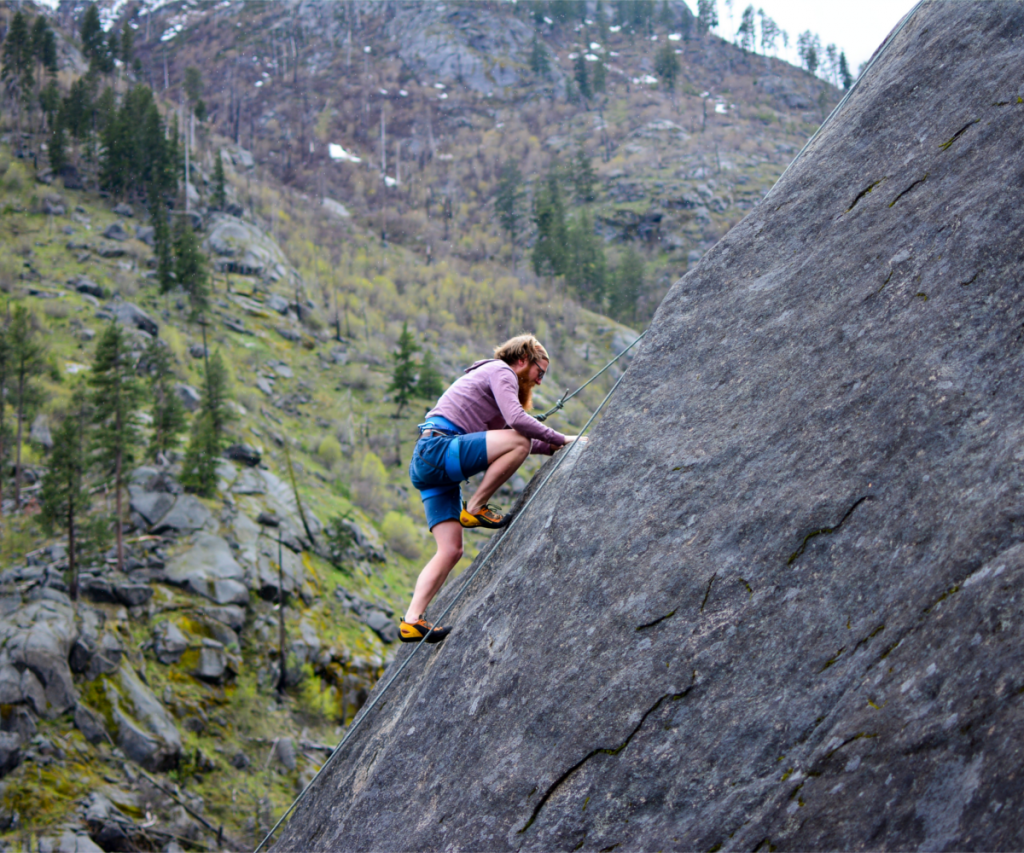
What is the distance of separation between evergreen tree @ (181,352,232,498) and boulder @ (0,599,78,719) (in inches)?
273

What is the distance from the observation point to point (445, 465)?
15.9 feet

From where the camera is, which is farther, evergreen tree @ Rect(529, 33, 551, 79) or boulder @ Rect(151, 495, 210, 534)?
evergreen tree @ Rect(529, 33, 551, 79)

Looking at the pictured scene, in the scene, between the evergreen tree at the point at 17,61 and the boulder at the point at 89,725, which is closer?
the boulder at the point at 89,725

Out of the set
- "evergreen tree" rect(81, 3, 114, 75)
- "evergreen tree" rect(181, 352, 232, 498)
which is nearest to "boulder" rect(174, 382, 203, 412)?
"evergreen tree" rect(181, 352, 232, 498)

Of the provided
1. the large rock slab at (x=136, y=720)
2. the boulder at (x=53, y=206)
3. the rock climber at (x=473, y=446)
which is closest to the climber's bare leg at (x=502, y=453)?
the rock climber at (x=473, y=446)

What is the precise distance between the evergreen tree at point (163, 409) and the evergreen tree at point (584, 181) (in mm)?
61390

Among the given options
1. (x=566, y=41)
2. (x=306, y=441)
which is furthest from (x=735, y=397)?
(x=566, y=41)

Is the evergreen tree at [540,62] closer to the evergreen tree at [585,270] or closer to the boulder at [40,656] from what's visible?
the evergreen tree at [585,270]

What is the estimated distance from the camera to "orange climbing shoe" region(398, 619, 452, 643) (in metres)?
4.77

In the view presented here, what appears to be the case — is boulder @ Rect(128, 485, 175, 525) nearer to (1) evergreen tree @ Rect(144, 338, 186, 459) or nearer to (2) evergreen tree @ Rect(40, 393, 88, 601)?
(1) evergreen tree @ Rect(144, 338, 186, 459)

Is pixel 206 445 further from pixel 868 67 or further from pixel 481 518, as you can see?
pixel 868 67

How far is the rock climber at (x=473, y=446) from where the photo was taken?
4773mm

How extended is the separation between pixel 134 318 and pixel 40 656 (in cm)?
2280

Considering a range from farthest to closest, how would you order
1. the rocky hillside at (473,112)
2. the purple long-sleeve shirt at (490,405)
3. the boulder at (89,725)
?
the rocky hillside at (473,112), the boulder at (89,725), the purple long-sleeve shirt at (490,405)
